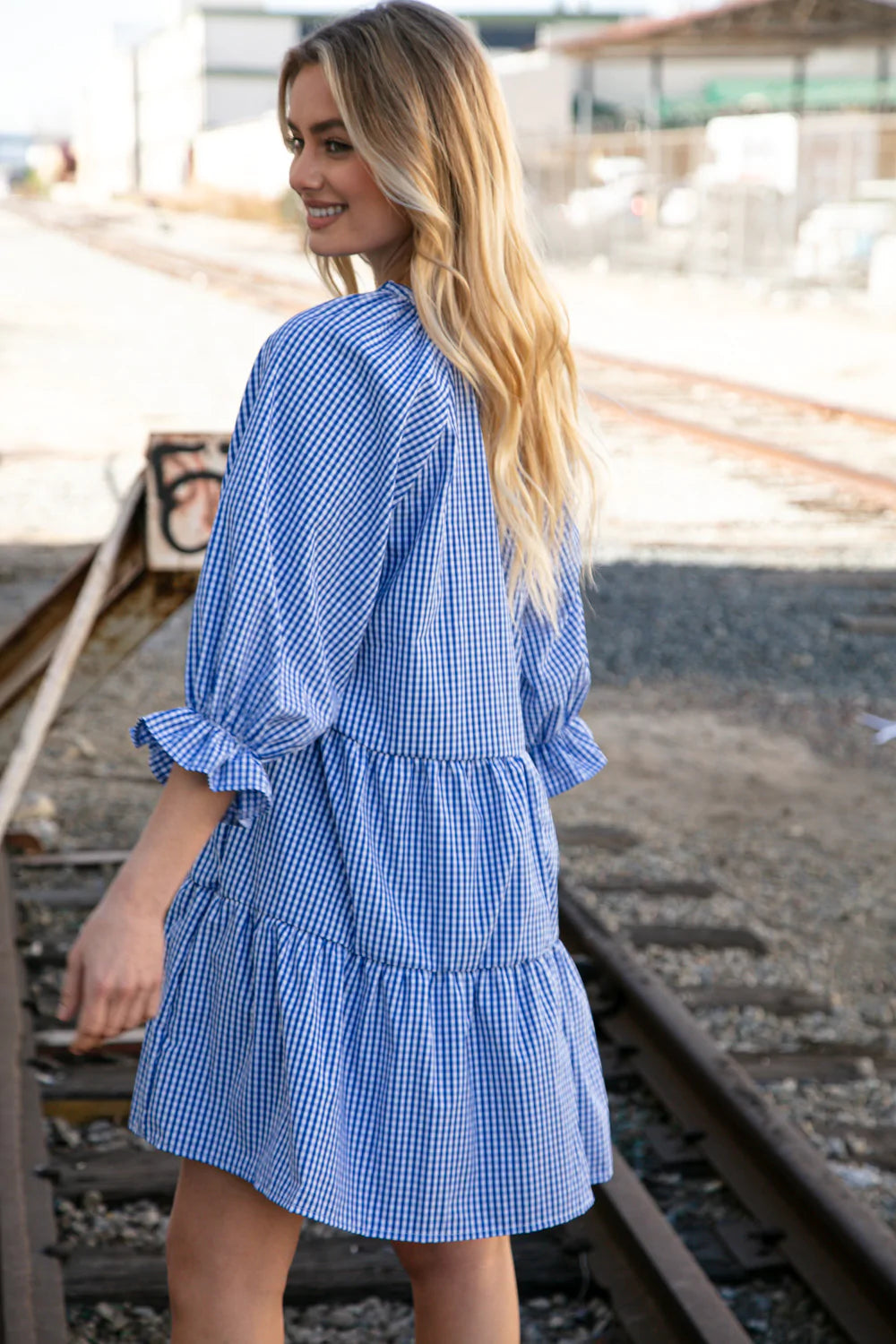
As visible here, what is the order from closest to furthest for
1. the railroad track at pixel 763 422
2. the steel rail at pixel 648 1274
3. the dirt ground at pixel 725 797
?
the steel rail at pixel 648 1274 < the dirt ground at pixel 725 797 < the railroad track at pixel 763 422

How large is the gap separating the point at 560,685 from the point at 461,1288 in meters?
0.69

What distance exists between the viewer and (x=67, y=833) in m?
5.40

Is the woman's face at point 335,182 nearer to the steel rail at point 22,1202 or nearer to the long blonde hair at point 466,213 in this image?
the long blonde hair at point 466,213

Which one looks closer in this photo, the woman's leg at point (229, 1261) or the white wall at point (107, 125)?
the woman's leg at point (229, 1261)

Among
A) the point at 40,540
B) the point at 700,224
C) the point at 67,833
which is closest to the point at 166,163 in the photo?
the point at 700,224

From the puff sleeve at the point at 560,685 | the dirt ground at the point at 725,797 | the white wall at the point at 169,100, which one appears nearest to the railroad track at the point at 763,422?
the dirt ground at the point at 725,797

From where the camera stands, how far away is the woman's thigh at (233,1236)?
182cm

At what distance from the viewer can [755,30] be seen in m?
29.4

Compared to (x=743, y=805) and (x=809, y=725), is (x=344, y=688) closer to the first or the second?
(x=743, y=805)

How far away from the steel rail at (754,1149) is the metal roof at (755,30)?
85.2ft

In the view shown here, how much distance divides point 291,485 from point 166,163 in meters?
88.5

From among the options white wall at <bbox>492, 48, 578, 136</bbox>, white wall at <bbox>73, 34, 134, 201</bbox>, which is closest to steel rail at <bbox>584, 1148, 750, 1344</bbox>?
white wall at <bbox>492, 48, 578, 136</bbox>

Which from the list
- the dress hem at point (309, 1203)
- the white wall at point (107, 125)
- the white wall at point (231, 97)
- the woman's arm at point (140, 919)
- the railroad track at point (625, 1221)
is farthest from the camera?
the white wall at point (107, 125)

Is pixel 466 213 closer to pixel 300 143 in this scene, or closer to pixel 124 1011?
pixel 300 143
